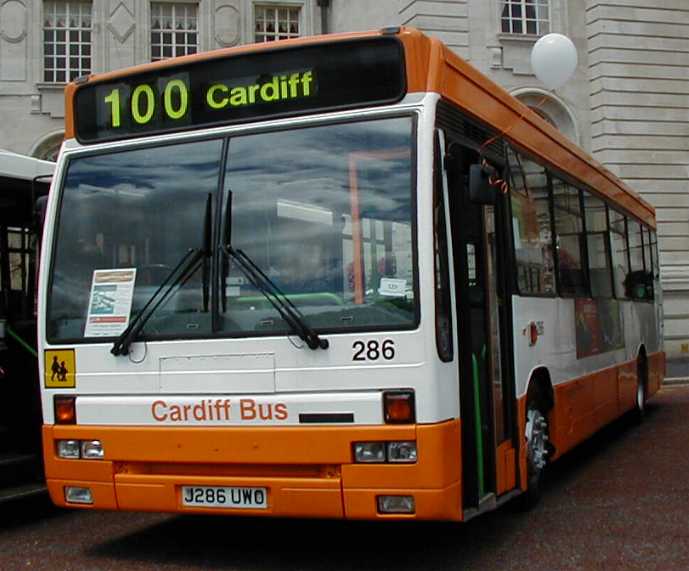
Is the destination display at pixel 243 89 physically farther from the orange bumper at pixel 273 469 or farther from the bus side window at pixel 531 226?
the orange bumper at pixel 273 469

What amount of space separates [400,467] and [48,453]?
221 cm

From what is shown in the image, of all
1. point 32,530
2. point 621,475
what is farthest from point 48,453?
point 621,475

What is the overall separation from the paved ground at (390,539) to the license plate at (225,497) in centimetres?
55

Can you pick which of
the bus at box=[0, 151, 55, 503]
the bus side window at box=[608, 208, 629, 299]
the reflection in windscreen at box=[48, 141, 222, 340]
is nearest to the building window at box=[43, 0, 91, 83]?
the bus side window at box=[608, 208, 629, 299]

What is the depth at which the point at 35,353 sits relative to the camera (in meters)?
7.47

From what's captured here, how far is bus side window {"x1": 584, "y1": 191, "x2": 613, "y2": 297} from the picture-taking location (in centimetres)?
914

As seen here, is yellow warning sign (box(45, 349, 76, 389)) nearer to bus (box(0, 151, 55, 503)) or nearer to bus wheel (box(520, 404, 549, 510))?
bus (box(0, 151, 55, 503))

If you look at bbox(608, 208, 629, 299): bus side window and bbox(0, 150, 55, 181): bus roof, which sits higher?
bbox(0, 150, 55, 181): bus roof

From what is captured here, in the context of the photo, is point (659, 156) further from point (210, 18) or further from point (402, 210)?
point (402, 210)

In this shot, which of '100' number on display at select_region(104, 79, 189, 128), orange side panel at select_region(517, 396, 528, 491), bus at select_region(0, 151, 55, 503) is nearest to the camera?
'100' number on display at select_region(104, 79, 189, 128)

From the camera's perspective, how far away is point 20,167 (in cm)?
759

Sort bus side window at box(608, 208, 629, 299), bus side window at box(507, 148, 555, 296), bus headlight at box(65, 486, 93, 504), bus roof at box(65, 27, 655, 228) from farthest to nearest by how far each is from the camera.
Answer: bus side window at box(608, 208, 629, 299) < bus side window at box(507, 148, 555, 296) < bus headlight at box(65, 486, 93, 504) < bus roof at box(65, 27, 655, 228)

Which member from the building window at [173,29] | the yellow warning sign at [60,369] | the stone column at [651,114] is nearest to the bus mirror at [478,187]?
the yellow warning sign at [60,369]

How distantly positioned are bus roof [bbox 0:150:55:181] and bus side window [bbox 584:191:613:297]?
480cm
